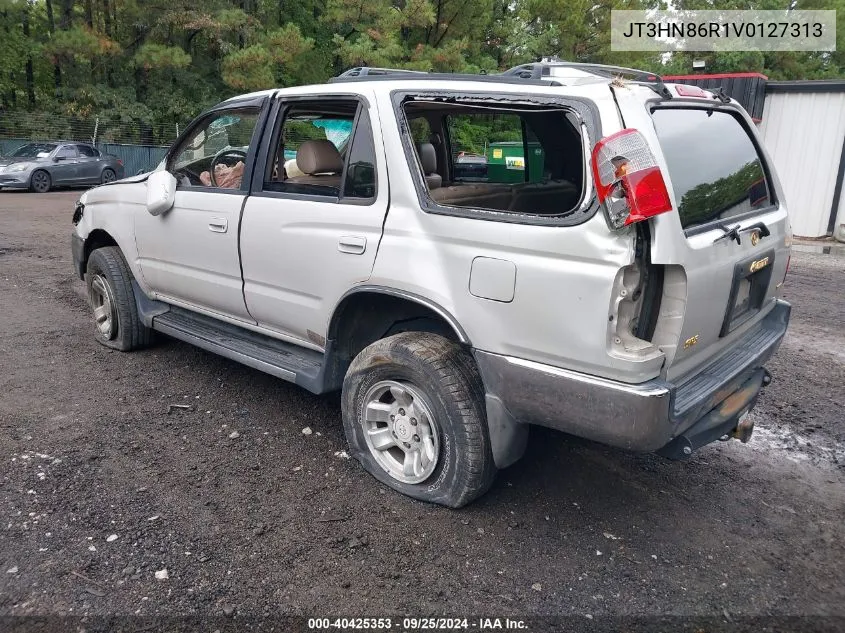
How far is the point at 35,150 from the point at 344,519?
1928 cm

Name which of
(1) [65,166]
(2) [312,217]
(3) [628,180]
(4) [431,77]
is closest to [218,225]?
(2) [312,217]

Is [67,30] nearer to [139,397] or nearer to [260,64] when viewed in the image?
[260,64]

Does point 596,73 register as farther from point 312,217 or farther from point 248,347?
point 248,347

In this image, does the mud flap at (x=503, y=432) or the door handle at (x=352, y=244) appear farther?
the door handle at (x=352, y=244)

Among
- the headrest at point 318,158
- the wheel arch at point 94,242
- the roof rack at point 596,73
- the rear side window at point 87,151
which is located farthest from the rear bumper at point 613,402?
the rear side window at point 87,151

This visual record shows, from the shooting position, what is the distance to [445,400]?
3.05 metres

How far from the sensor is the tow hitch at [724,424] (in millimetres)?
2875

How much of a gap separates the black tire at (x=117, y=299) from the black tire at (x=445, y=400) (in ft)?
8.43

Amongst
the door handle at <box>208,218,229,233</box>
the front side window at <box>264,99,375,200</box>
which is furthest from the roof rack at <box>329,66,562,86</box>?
the door handle at <box>208,218,229,233</box>

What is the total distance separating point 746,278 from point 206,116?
344cm

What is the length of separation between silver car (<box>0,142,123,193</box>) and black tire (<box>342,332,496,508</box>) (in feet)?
58.2

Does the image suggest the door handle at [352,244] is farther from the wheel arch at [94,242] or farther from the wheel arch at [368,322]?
the wheel arch at [94,242]

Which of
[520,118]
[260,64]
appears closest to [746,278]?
[520,118]

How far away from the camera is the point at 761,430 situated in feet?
14.0
